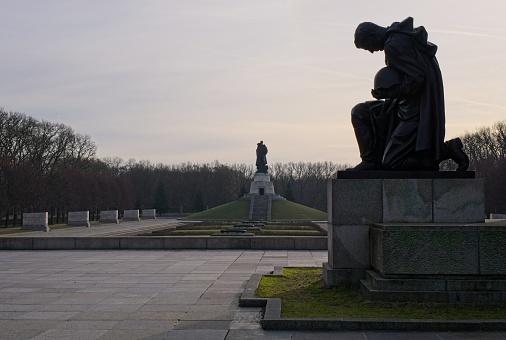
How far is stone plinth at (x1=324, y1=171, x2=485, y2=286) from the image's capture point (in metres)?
8.34

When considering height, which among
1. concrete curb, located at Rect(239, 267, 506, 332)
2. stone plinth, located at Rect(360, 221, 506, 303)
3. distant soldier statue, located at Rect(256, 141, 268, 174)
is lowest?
concrete curb, located at Rect(239, 267, 506, 332)

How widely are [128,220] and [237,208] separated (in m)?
13.5

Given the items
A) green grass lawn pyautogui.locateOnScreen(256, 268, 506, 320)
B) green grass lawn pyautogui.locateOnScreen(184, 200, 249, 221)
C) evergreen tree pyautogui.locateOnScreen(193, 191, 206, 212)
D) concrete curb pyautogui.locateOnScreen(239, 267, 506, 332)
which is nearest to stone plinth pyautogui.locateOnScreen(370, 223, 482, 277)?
green grass lawn pyautogui.locateOnScreen(256, 268, 506, 320)

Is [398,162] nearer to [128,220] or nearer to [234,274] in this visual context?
[234,274]

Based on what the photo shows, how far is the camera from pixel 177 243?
20.1 m

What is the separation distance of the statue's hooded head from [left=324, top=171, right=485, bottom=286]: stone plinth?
2.20m

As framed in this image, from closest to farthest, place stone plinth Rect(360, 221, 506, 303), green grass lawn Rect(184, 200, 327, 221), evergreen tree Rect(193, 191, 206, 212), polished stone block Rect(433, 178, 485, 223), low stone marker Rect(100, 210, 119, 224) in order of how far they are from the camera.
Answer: stone plinth Rect(360, 221, 506, 303) → polished stone block Rect(433, 178, 485, 223) → green grass lawn Rect(184, 200, 327, 221) → low stone marker Rect(100, 210, 119, 224) → evergreen tree Rect(193, 191, 206, 212)

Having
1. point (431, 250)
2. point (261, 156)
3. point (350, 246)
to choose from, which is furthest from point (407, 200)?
point (261, 156)

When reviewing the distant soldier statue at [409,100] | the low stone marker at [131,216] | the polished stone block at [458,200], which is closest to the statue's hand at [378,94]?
the distant soldier statue at [409,100]

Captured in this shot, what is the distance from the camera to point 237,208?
184 ft

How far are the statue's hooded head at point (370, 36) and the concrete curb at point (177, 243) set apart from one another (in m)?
11.4

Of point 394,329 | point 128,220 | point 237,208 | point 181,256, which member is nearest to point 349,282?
point 394,329

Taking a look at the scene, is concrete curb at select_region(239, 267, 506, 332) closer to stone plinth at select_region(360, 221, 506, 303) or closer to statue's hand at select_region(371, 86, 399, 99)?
stone plinth at select_region(360, 221, 506, 303)

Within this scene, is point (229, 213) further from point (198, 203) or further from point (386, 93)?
point (386, 93)
